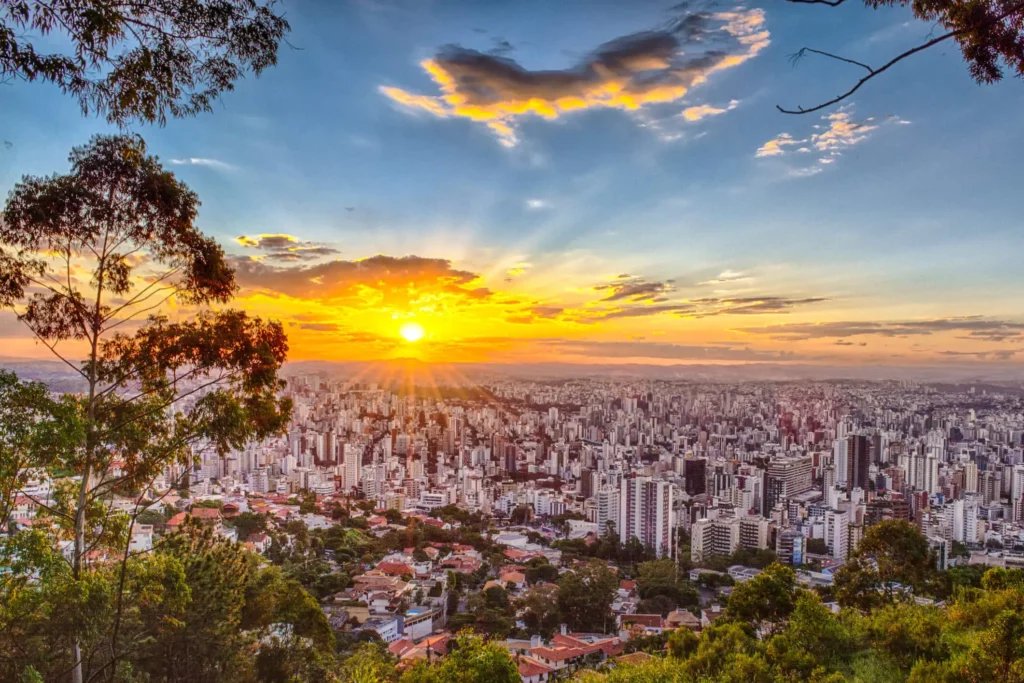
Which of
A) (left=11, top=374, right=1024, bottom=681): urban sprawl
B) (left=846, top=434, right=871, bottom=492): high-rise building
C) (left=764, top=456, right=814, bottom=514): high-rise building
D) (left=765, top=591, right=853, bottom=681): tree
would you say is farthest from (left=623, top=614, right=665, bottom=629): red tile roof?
(left=846, top=434, right=871, bottom=492): high-rise building

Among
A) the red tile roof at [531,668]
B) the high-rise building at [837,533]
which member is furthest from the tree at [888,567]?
the high-rise building at [837,533]

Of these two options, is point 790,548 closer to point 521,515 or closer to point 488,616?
point 521,515

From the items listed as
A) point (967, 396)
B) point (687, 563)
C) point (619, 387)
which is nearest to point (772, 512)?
point (687, 563)

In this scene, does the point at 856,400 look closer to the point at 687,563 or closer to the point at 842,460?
the point at 842,460

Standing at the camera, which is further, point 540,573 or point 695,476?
point 695,476

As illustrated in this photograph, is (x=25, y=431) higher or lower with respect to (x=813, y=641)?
higher

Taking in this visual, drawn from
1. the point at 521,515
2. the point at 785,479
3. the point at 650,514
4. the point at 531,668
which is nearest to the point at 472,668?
the point at 531,668
